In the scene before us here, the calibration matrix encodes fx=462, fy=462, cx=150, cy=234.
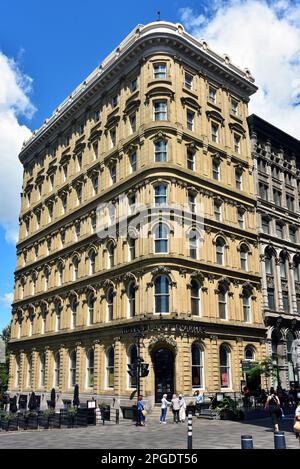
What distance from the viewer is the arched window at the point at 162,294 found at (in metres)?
32.6

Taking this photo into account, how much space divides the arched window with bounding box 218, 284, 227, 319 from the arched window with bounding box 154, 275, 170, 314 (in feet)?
19.6

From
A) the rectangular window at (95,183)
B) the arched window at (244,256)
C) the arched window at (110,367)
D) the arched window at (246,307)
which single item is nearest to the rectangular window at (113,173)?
the rectangular window at (95,183)

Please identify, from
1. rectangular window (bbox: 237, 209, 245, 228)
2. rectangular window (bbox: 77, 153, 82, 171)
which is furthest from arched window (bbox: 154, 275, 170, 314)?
rectangular window (bbox: 77, 153, 82, 171)

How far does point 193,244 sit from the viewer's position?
3594 centimetres

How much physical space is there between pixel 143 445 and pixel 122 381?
56.9 ft

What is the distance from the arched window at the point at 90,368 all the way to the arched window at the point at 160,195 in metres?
14.2

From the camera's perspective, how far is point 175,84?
38.6 metres

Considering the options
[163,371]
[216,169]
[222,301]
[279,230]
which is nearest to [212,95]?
[216,169]

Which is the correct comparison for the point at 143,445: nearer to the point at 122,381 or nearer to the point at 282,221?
the point at 122,381

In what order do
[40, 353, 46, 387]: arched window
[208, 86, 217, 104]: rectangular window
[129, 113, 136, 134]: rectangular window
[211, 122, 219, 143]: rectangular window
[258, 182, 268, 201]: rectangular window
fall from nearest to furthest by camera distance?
Answer: 1. [129, 113, 136, 134]: rectangular window
2. [211, 122, 219, 143]: rectangular window
3. [208, 86, 217, 104]: rectangular window
4. [258, 182, 268, 201]: rectangular window
5. [40, 353, 46, 387]: arched window

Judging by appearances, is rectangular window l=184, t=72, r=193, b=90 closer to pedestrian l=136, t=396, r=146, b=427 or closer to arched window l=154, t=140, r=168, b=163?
arched window l=154, t=140, r=168, b=163

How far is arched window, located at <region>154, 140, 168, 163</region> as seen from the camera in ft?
119

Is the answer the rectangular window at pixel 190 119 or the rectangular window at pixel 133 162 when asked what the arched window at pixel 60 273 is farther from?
the rectangular window at pixel 190 119

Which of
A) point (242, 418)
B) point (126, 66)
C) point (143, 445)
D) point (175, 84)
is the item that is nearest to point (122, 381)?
point (242, 418)
